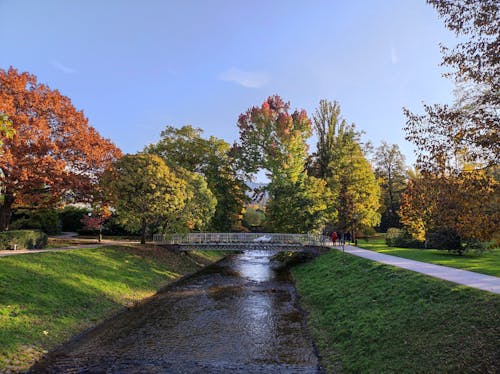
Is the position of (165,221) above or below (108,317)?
above

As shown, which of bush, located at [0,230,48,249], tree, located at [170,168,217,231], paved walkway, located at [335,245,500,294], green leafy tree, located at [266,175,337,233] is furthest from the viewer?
green leafy tree, located at [266,175,337,233]

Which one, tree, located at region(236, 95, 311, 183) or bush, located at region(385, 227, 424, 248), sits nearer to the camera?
bush, located at region(385, 227, 424, 248)

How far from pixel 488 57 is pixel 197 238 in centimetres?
3078

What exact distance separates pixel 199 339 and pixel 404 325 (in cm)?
820

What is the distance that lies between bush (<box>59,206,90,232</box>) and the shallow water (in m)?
32.0

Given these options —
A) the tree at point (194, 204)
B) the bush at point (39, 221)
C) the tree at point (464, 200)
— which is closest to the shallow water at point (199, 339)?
the tree at point (464, 200)

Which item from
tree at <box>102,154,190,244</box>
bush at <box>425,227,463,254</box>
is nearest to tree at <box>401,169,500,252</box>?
bush at <box>425,227,463,254</box>

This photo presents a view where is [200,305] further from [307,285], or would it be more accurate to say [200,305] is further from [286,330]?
[307,285]

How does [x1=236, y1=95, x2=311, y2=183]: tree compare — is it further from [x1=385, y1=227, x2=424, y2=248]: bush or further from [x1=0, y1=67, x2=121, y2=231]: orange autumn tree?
[x1=0, y1=67, x2=121, y2=231]: orange autumn tree

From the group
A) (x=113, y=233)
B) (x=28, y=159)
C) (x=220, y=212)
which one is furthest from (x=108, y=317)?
(x=113, y=233)

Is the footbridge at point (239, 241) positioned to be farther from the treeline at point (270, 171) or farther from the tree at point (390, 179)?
the tree at point (390, 179)

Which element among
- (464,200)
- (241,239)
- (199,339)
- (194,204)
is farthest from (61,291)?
(241,239)

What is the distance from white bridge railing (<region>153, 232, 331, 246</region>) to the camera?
3303cm

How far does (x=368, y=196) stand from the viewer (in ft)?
136
